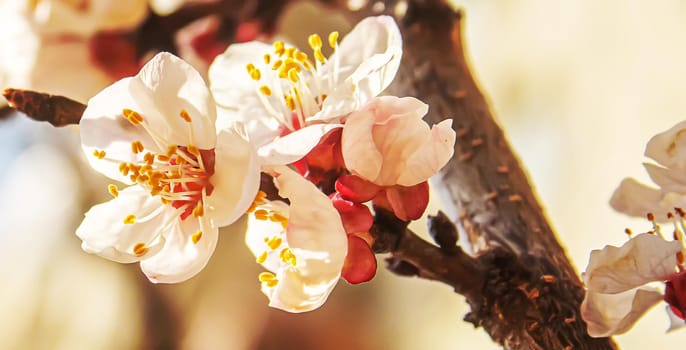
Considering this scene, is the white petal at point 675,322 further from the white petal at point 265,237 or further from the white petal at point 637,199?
the white petal at point 265,237

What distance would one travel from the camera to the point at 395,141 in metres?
0.32

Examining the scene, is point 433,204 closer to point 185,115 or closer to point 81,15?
point 81,15

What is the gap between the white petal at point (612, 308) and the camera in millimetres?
331

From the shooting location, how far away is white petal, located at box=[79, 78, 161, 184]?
33 centimetres

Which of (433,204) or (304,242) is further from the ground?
(304,242)

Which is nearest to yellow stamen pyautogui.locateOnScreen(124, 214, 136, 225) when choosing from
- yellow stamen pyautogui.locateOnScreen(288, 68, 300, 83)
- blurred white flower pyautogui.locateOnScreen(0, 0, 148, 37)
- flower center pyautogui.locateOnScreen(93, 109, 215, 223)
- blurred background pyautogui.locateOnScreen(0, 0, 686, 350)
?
flower center pyautogui.locateOnScreen(93, 109, 215, 223)

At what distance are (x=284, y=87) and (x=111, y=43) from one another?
282 mm

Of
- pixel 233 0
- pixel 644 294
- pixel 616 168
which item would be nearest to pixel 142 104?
pixel 644 294

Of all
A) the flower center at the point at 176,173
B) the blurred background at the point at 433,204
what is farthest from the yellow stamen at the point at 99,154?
the blurred background at the point at 433,204

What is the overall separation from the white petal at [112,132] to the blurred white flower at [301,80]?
0.05 metres

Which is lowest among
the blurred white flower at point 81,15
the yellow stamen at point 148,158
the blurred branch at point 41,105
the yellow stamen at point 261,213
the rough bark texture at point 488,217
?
the blurred white flower at point 81,15

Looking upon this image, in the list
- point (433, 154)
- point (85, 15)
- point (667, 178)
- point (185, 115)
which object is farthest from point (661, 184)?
point (85, 15)

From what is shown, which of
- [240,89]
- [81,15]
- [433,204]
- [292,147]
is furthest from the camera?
[433,204]

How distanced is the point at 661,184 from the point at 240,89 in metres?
0.21
